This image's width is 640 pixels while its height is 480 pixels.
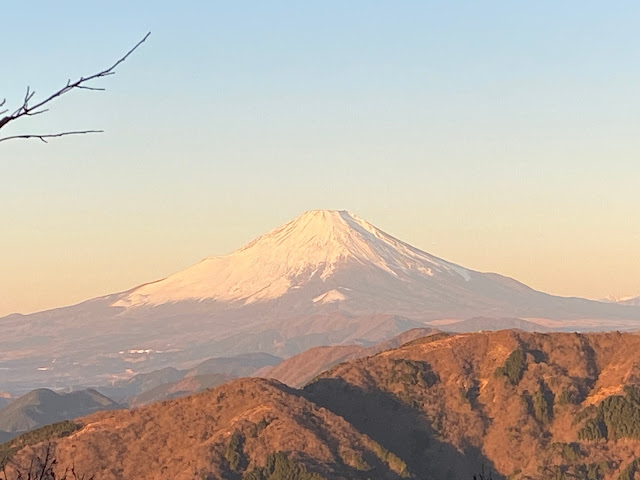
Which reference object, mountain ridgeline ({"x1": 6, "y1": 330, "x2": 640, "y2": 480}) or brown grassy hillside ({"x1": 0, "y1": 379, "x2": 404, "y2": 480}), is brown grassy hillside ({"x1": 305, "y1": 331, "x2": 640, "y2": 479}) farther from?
brown grassy hillside ({"x1": 0, "y1": 379, "x2": 404, "y2": 480})

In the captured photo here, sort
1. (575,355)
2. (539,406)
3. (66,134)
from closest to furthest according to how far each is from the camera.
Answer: (66,134)
(539,406)
(575,355)

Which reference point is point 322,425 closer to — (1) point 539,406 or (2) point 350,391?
(2) point 350,391

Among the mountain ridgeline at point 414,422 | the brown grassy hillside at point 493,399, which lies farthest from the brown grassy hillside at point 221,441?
the brown grassy hillside at point 493,399

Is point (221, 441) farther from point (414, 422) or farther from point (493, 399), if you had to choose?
point (493, 399)

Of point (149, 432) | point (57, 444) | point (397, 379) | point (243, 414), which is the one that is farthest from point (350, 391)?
point (57, 444)

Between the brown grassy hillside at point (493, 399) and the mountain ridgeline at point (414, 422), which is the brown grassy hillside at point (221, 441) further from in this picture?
the brown grassy hillside at point (493, 399)

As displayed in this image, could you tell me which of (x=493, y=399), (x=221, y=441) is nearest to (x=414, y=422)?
(x=493, y=399)

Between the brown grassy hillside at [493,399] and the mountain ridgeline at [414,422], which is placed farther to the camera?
the brown grassy hillside at [493,399]

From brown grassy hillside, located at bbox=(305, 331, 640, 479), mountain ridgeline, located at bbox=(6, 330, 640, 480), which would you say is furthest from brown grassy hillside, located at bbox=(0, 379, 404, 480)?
brown grassy hillside, located at bbox=(305, 331, 640, 479)
